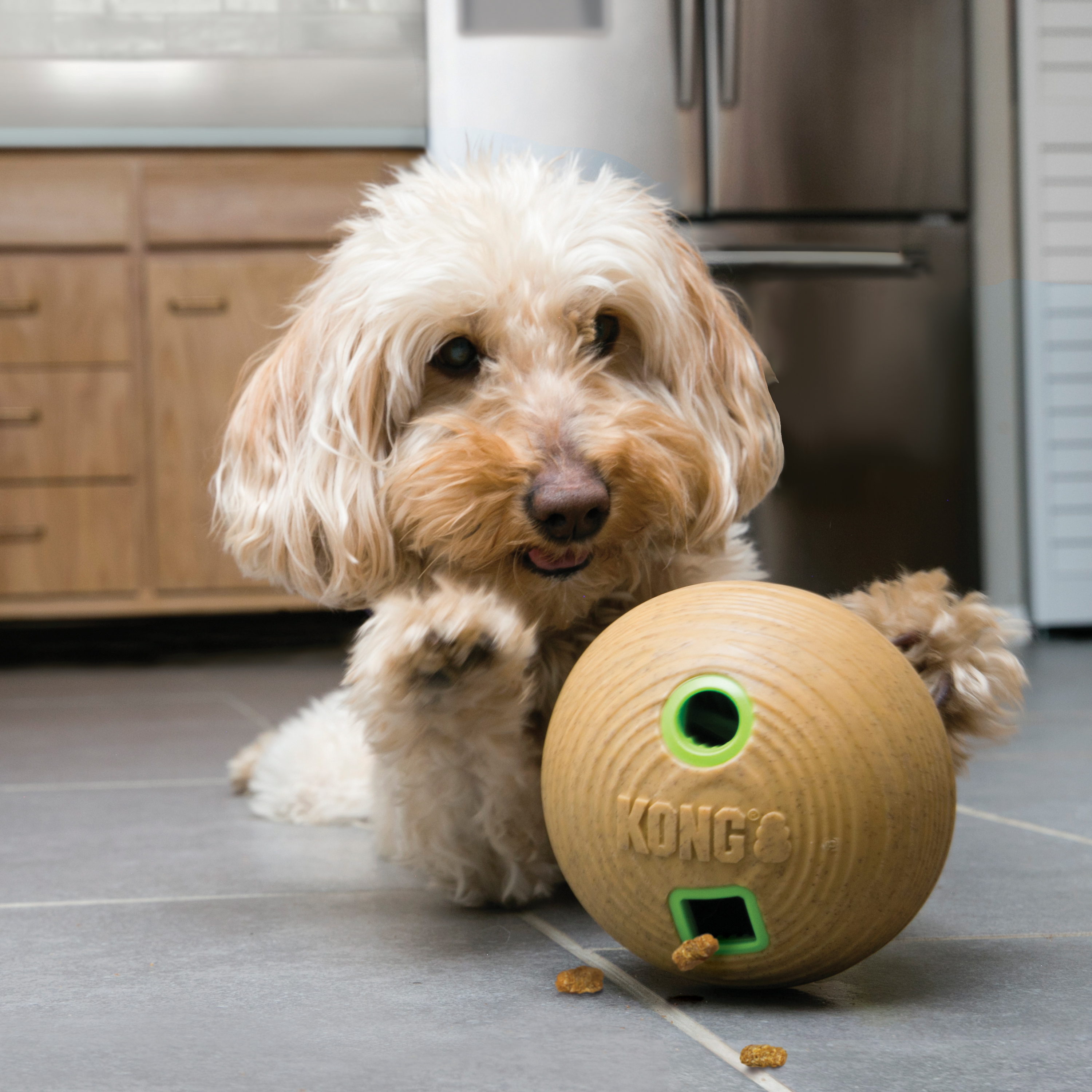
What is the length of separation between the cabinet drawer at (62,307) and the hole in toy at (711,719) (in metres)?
3.22

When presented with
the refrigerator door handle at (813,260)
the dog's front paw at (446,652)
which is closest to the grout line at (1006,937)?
the dog's front paw at (446,652)

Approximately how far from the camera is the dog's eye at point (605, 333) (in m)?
1.33

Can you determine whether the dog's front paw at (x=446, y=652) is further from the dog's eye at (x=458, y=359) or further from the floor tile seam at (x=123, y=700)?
the floor tile seam at (x=123, y=700)

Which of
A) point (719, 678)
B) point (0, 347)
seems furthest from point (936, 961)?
point (0, 347)

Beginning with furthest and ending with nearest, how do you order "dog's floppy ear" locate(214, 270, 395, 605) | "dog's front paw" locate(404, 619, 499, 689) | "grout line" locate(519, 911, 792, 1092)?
"dog's floppy ear" locate(214, 270, 395, 605), "dog's front paw" locate(404, 619, 499, 689), "grout line" locate(519, 911, 792, 1092)

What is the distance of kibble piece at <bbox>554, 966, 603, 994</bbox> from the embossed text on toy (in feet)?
0.45

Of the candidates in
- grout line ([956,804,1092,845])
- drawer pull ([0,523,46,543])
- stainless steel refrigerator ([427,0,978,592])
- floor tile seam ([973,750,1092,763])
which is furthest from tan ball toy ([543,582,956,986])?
drawer pull ([0,523,46,543])

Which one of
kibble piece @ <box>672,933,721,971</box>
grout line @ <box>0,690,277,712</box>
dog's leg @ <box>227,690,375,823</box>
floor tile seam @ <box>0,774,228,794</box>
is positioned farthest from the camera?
grout line @ <box>0,690,277,712</box>

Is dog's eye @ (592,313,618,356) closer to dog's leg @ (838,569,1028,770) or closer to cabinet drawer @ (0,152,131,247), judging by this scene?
dog's leg @ (838,569,1028,770)

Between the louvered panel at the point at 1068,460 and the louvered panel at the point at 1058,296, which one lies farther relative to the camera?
the louvered panel at the point at 1068,460

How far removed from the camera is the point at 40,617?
3.84 meters

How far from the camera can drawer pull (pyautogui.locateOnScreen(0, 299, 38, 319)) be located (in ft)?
12.3

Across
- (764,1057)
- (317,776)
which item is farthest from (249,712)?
(764,1057)

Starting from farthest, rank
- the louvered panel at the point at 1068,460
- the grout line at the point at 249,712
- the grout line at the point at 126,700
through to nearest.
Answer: the louvered panel at the point at 1068,460, the grout line at the point at 126,700, the grout line at the point at 249,712
